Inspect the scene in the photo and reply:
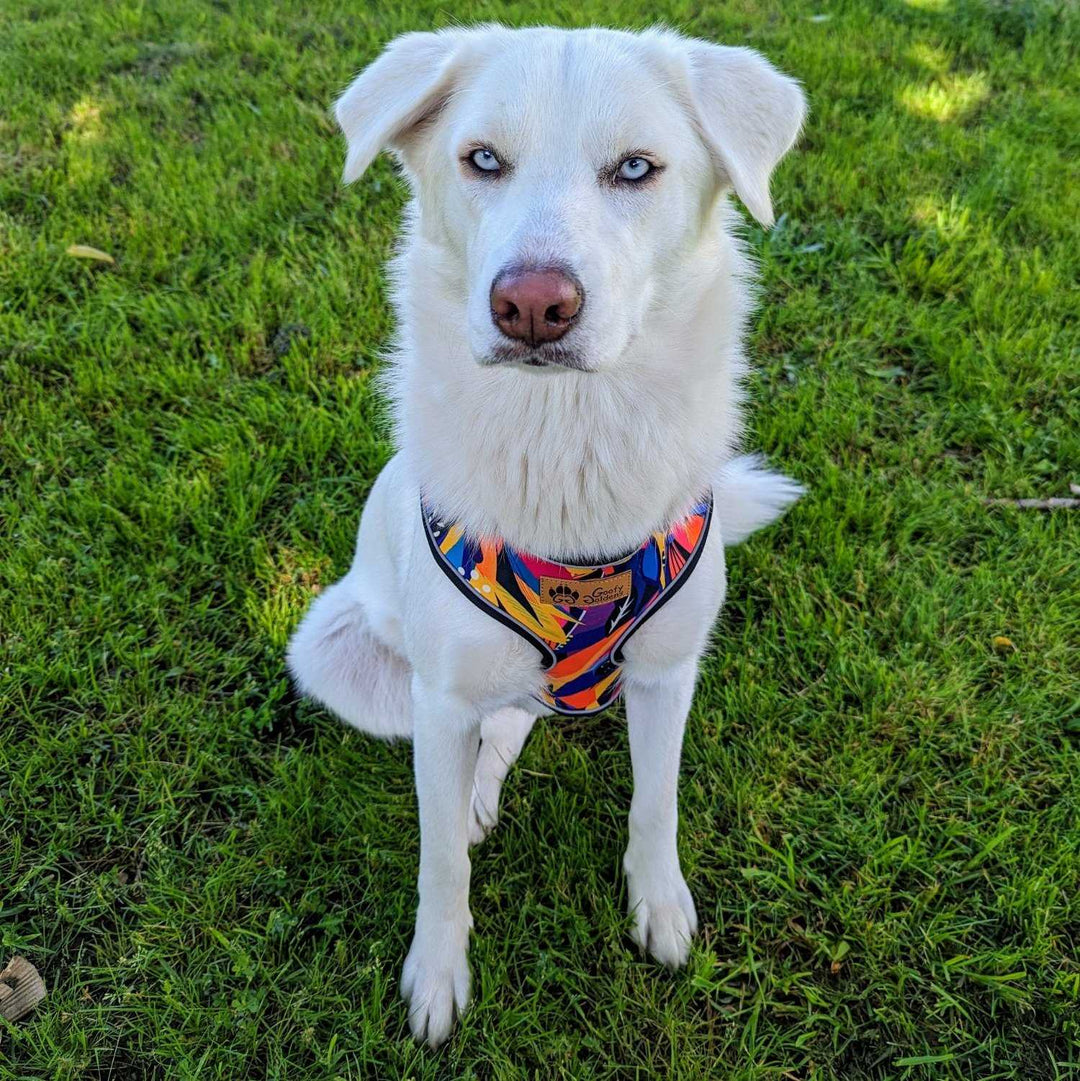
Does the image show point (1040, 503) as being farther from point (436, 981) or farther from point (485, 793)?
point (436, 981)

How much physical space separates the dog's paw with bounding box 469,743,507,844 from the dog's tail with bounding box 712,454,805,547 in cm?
101

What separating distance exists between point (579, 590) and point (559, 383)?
1.43ft

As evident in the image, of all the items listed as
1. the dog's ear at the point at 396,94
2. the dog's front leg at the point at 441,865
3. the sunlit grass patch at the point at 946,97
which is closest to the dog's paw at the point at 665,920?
the dog's front leg at the point at 441,865

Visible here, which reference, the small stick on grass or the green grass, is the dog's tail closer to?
the green grass

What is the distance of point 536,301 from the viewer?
1.55 meters

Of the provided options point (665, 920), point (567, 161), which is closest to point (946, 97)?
point (567, 161)

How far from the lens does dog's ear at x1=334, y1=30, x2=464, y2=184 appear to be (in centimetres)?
185

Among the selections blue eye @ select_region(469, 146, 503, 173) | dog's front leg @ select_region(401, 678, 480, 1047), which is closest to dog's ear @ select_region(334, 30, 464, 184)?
blue eye @ select_region(469, 146, 503, 173)

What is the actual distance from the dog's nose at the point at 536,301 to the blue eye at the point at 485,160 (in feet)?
1.07

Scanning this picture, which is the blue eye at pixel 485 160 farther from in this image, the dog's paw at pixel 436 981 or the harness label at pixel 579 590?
the dog's paw at pixel 436 981

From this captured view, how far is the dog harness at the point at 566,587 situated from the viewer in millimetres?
1947

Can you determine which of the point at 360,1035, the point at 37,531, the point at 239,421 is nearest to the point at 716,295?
the point at 360,1035

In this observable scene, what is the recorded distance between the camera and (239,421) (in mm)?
3541

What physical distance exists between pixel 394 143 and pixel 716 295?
30.1 inches
